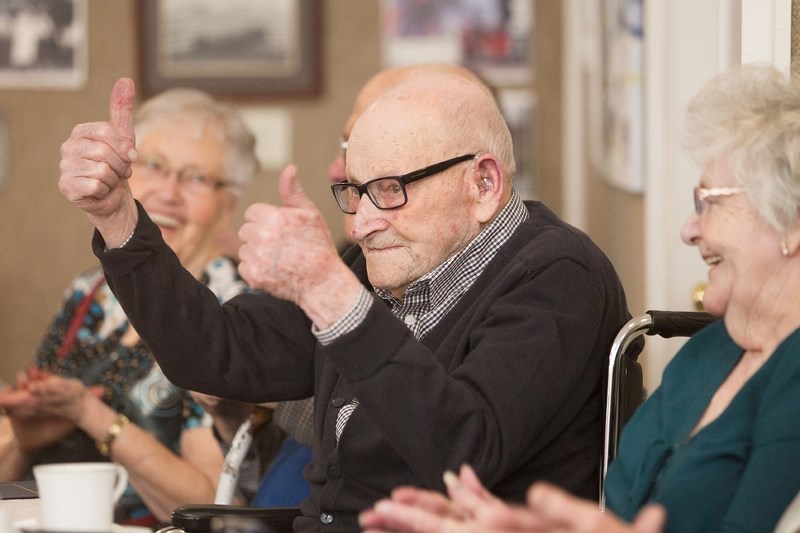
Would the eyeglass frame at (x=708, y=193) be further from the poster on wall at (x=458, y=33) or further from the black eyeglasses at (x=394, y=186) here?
the poster on wall at (x=458, y=33)

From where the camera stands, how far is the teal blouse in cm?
129

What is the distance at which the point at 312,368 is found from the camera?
2.02 m

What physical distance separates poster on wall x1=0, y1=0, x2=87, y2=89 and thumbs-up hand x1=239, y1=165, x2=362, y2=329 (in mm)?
3005

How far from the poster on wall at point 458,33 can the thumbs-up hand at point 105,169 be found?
8.43 ft

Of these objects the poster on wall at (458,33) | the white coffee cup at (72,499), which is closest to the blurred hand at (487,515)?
the white coffee cup at (72,499)

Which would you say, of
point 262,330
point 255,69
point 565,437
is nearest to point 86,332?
point 262,330

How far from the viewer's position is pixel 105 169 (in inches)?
66.3

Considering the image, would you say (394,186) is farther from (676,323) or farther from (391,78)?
(391,78)

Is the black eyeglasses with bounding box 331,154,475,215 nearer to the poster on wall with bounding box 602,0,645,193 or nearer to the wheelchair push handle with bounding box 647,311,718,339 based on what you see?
the wheelchair push handle with bounding box 647,311,718,339

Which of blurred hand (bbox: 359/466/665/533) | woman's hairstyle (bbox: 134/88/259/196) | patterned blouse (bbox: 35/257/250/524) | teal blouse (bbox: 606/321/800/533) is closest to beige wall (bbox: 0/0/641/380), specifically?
woman's hairstyle (bbox: 134/88/259/196)

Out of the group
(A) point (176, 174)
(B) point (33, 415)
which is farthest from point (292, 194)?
(A) point (176, 174)

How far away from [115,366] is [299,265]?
1.36 m

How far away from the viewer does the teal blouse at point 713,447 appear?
129 cm

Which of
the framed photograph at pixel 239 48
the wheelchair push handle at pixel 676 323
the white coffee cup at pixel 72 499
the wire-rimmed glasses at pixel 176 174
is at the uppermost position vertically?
the framed photograph at pixel 239 48
